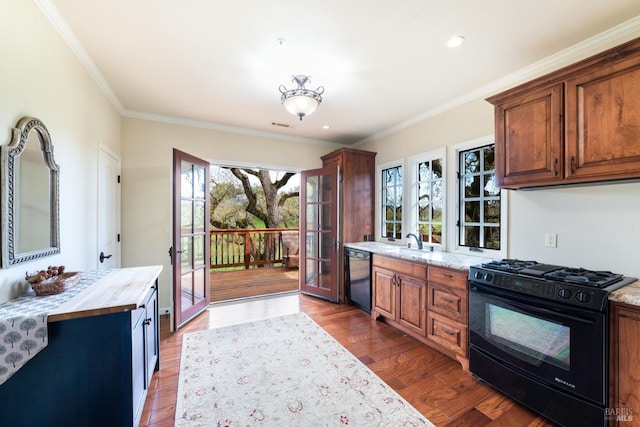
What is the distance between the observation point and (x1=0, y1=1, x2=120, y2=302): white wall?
1.45 meters

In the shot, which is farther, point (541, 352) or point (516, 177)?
point (516, 177)

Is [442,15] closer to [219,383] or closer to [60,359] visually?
[60,359]

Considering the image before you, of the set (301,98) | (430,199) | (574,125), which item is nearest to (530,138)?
(574,125)

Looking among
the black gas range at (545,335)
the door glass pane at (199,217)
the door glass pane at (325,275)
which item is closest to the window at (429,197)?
the black gas range at (545,335)

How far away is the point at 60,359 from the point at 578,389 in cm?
295

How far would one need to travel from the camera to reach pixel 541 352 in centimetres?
180

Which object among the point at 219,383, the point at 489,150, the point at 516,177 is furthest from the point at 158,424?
the point at 489,150

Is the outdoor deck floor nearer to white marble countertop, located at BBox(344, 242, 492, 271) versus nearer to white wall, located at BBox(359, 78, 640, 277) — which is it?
white marble countertop, located at BBox(344, 242, 492, 271)

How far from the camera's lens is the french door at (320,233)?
4180 mm

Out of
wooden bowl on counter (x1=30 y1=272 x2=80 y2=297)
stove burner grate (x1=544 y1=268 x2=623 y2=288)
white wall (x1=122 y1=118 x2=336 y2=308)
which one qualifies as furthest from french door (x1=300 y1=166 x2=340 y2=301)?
wooden bowl on counter (x1=30 y1=272 x2=80 y2=297)

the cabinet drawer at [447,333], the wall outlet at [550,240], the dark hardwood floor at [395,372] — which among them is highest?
the wall outlet at [550,240]

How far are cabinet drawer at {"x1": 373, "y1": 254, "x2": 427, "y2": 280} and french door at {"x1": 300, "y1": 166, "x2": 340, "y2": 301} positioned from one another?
36.1 inches

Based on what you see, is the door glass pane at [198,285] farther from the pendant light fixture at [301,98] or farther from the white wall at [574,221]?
the white wall at [574,221]

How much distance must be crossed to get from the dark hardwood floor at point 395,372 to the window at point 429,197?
1.36 meters
